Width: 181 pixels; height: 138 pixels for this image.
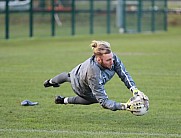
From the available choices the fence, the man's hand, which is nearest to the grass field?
the man's hand

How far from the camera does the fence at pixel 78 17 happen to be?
107 feet

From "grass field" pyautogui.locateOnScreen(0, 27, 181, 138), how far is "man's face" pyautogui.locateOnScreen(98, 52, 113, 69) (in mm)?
891

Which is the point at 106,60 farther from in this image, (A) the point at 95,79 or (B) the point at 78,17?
(B) the point at 78,17

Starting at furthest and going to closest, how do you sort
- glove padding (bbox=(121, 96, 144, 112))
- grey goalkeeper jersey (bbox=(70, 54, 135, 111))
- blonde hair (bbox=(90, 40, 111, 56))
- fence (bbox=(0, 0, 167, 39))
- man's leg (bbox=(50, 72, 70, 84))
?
1. fence (bbox=(0, 0, 167, 39))
2. man's leg (bbox=(50, 72, 70, 84))
3. grey goalkeeper jersey (bbox=(70, 54, 135, 111))
4. blonde hair (bbox=(90, 40, 111, 56))
5. glove padding (bbox=(121, 96, 144, 112))

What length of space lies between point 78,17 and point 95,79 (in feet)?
88.0

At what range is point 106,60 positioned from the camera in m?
9.59

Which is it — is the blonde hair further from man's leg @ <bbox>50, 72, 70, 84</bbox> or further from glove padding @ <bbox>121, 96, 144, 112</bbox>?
man's leg @ <bbox>50, 72, 70, 84</bbox>

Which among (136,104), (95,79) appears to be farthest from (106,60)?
(136,104)

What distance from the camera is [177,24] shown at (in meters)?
51.4

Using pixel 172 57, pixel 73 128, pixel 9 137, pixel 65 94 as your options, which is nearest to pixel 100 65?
pixel 73 128

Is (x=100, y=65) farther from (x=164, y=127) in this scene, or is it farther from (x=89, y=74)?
(x=164, y=127)

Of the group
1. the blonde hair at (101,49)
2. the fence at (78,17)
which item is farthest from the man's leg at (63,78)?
the fence at (78,17)

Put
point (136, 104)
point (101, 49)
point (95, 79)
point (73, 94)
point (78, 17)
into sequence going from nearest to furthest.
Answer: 1. point (136, 104)
2. point (101, 49)
3. point (95, 79)
4. point (73, 94)
5. point (78, 17)

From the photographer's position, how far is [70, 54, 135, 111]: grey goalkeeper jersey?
9648mm
